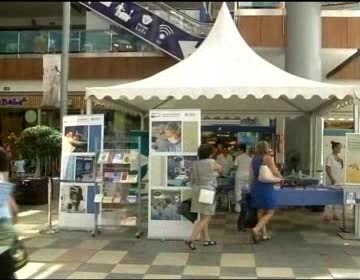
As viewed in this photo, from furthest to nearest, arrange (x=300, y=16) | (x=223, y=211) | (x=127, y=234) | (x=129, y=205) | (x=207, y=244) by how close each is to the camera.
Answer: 1. (x=300, y=16)
2. (x=223, y=211)
3. (x=129, y=205)
4. (x=127, y=234)
5. (x=207, y=244)

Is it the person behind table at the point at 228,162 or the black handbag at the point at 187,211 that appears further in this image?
the person behind table at the point at 228,162

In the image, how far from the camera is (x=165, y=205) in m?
10.3

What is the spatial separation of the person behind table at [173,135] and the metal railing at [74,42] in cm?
1135

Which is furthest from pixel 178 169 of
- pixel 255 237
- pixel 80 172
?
pixel 80 172

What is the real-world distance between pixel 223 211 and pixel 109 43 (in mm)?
9811

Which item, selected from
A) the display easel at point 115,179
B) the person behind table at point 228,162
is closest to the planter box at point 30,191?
the person behind table at point 228,162

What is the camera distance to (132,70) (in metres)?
21.6

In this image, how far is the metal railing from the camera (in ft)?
70.6

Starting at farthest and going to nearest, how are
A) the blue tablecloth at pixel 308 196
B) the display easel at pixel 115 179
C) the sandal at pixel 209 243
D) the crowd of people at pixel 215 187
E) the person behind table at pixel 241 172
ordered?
the person behind table at pixel 241 172 → the blue tablecloth at pixel 308 196 → the display easel at pixel 115 179 → the sandal at pixel 209 243 → the crowd of people at pixel 215 187

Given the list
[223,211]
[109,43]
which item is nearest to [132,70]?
[109,43]

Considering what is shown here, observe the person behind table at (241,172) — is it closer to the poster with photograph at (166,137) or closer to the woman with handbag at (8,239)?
the poster with photograph at (166,137)

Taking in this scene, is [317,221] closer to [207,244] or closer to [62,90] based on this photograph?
[207,244]

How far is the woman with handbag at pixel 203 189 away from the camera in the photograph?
30.9ft

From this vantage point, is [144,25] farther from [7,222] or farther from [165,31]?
[7,222]
